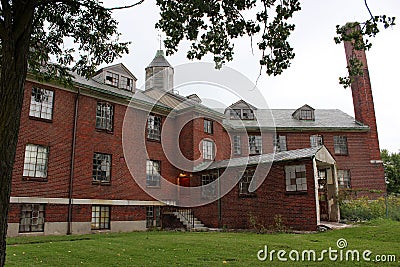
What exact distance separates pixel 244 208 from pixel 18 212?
428 inches

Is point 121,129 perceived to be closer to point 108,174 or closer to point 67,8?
point 108,174

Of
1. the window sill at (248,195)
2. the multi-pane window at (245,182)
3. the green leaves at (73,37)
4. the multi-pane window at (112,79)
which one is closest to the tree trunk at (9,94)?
the green leaves at (73,37)

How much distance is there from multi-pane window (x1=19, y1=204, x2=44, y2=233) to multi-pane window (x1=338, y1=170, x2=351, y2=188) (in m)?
22.8

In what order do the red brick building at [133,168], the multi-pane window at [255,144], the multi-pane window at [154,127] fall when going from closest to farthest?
the red brick building at [133,168] < the multi-pane window at [154,127] < the multi-pane window at [255,144]

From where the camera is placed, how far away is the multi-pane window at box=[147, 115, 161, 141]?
21.5 metres

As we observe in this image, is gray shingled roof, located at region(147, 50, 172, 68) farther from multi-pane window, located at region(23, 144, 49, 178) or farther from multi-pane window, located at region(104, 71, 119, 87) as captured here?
multi-pane window, located at region(23, 144, 49, 178)

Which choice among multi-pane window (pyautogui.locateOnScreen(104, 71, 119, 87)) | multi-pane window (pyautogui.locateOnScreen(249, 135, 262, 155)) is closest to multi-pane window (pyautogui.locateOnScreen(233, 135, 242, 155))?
multi-pane window (pyautogui.locateOnScreen(249, 135, 262, 155))

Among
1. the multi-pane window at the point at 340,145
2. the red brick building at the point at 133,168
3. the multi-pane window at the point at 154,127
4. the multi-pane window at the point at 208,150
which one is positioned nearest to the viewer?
the red brick building at the point at 133,168

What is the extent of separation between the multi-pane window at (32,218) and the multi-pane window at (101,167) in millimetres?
3174

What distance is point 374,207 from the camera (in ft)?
62.1

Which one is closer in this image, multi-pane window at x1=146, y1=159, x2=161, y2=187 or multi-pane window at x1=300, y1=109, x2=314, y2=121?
multi-pane window at x1=146, y1=159, x2=161, y2=187

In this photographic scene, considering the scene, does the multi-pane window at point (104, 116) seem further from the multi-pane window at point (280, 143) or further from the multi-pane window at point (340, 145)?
the multi-pane window at point (340, 145)

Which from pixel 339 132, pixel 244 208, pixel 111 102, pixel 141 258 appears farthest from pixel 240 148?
pixel 141 258

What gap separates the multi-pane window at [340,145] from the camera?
29.5 metres
